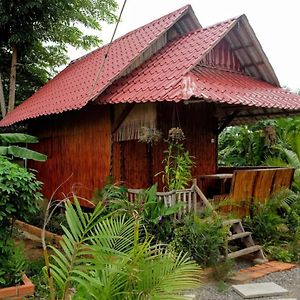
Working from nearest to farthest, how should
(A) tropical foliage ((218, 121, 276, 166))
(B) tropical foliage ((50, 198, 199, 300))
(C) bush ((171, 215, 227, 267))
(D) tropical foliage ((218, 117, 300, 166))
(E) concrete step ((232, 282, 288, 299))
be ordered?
(B) tropical foliage ((50, 198, 199, 300)) < (E) concrete step ((232, 282, 288, 299)) < (C) bush ((171, 215, 227, 267)) < (D) tropical foliage ((218, 117, 300, 166)) < (A) tropical foliage ((218, 121, 276, 166))

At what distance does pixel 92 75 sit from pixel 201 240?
5.02 meters

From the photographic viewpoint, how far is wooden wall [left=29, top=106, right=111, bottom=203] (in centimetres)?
818

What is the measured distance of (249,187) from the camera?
7328 millimetres

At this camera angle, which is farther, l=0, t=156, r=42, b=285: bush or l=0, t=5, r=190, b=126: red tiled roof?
l=0, t=5, r=190, b=126: red tiled roof

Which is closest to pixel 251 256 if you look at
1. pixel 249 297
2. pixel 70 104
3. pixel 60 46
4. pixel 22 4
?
pixel 249 297

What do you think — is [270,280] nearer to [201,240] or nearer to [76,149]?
[201,240]

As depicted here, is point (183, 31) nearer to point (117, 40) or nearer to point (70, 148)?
point (117, 40)

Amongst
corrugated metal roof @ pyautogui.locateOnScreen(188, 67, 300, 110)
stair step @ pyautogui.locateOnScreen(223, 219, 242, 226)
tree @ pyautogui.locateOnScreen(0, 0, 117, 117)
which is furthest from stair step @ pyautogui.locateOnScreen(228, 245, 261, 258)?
tree @ pyautogui.locateOnScreen(0, 0, 117, 117)

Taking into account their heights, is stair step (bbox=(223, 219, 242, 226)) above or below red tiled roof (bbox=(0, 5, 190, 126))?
below

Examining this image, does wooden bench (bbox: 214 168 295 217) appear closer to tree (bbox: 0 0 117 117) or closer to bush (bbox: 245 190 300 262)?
bush (bbox: 245 190 300 262)

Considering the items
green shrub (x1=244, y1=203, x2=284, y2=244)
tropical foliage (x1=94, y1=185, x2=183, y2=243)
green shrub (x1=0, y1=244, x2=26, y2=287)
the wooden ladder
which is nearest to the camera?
green shrub (x1=0, y1=244, x2=26, y2=287)

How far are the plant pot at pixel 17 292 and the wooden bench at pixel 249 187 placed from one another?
3.80m

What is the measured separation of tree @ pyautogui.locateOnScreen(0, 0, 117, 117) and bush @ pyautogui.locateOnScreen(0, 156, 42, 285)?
943 cm

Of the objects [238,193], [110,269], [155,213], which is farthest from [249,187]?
[110,269]
